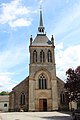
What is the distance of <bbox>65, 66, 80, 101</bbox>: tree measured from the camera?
1256 inches

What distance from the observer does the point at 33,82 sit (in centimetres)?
5025

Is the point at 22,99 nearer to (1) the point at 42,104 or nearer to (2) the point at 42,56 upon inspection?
(1) the point at 42,104

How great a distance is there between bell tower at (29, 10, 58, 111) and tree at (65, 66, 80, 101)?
17.1 metres

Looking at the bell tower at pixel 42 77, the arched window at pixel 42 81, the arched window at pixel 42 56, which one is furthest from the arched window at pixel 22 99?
the arched window at pixel 42 56

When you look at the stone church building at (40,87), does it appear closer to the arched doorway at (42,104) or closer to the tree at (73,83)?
the arched doorway at (42,104)

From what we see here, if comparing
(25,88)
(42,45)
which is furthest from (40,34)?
(25,88)

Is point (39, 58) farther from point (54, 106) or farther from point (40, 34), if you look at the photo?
point (54, 106)

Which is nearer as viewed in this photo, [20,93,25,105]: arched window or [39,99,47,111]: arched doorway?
[39,99,47,111]: arched doorway

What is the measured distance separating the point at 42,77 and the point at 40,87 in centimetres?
228

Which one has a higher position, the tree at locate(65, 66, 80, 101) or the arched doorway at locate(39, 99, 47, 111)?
the tree at locate(65, 66, 80, 101)

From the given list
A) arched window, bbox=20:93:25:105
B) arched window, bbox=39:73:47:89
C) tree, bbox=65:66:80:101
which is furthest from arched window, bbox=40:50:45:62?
tree, bbox=65:66:80:101

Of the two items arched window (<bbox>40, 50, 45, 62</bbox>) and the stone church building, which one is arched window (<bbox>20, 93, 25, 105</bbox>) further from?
arched window (<bbox>40, 50, 45, 62</bbox>)

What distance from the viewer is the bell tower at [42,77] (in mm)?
49500

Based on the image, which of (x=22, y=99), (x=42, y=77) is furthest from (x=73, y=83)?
(x=22, y=99)
